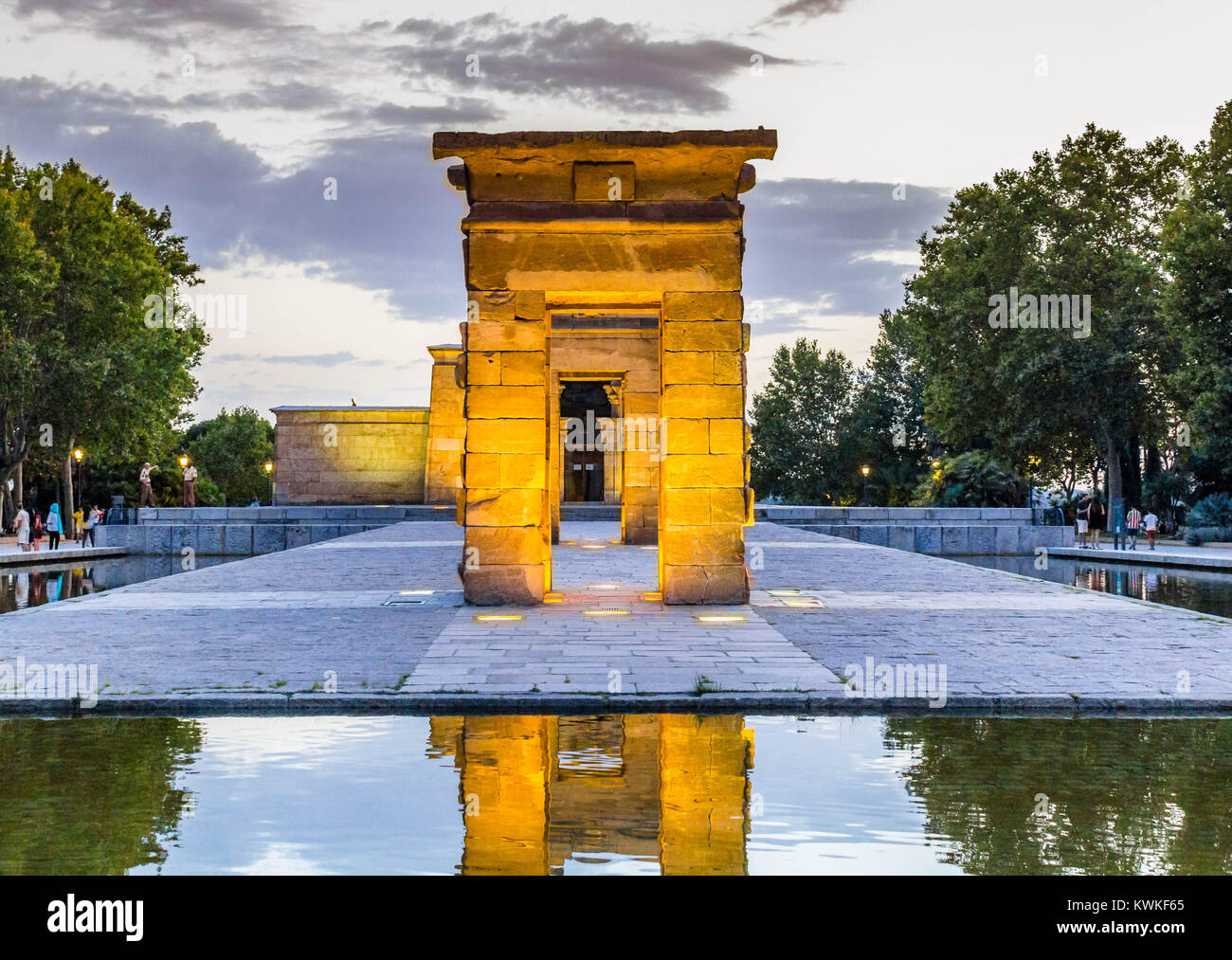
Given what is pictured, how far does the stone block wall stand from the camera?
1678 inches

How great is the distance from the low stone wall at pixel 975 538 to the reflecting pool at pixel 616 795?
80.2 feet

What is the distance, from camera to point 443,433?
41.2 m

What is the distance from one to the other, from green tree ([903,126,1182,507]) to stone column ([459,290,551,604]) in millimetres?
30686

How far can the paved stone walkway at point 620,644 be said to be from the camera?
7.50 metres

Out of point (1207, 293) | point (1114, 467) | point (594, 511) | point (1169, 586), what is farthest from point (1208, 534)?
point (594, 511)

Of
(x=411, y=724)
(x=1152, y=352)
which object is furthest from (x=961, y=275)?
(x=411, y=724)

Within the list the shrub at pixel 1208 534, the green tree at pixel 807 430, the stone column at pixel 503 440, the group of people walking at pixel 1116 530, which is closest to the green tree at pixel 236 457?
the green tree at pixel 807 430

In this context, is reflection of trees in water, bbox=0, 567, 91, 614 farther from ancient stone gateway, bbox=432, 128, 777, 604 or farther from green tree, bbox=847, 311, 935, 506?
Result: green tree, bbox=847, 311, 935, 506

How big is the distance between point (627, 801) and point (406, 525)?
1117 inches

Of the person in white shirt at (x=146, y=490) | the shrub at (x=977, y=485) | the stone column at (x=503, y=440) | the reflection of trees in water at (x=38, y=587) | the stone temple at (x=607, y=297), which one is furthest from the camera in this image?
the shrub at (x=977, y=485)

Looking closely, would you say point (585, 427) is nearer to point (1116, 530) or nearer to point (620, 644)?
point (1116, 530)

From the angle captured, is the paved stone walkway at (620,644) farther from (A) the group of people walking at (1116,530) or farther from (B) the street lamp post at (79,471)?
(B) the street lamp post at (79,471)

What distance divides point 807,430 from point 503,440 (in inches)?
2323
